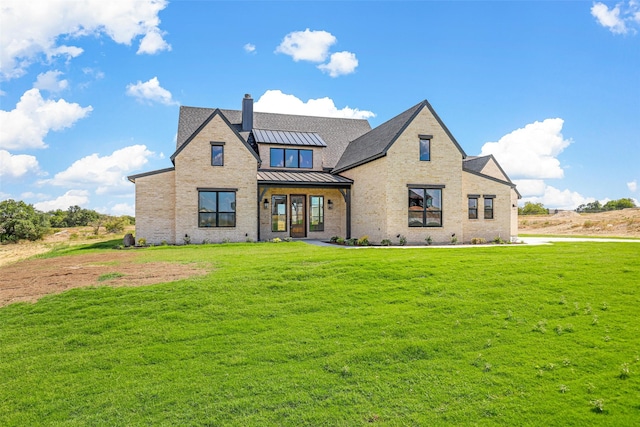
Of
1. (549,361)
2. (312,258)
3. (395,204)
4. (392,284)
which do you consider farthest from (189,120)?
(549,361)

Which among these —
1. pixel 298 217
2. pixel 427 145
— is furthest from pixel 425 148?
pixel 298 217

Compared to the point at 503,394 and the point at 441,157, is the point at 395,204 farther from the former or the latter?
the point at 503,394

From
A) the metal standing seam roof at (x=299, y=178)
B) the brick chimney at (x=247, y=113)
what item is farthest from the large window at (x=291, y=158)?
the brick chimney at (x=247, y=113)

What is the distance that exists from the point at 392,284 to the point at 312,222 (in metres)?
14.6

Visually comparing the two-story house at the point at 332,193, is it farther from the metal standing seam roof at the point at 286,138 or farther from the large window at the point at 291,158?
the metal standing seam roof at the point at 286,138

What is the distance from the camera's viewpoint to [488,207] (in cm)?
2250

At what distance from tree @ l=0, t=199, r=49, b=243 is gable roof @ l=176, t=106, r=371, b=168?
1442cm

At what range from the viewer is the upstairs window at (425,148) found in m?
20.1

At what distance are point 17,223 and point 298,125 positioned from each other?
886 inches

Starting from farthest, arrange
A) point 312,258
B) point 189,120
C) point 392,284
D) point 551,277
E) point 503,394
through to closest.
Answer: point 189,120 < point 312,258 < point 551,277 < point 392,284 < point 503,394

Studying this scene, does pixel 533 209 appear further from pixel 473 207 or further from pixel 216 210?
pixel 216 210

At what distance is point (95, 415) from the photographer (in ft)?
16.3

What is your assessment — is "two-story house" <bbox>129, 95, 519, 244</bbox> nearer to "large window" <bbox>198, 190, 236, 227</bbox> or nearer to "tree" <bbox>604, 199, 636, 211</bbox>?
"large window" <bbox>198, 190, 236, 227</bbox>

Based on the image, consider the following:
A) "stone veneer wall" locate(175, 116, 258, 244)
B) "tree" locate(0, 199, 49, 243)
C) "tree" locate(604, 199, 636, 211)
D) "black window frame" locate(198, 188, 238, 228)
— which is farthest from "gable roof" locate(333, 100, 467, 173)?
"tree" locate(604, 199, 636, 211)
